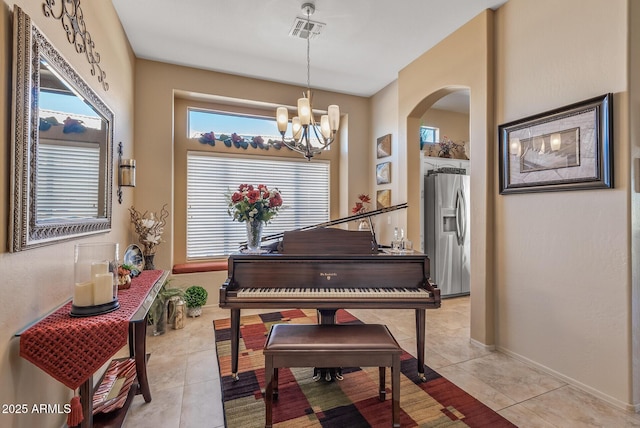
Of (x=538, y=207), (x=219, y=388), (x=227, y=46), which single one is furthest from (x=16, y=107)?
(x=538, y=207)

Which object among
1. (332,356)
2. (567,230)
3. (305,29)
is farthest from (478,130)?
(332,356)

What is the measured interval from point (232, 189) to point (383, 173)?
243cm

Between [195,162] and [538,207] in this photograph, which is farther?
[195,162]

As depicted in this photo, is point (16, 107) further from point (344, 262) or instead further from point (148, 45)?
point (148, 45)

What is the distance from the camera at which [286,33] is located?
3242 mm

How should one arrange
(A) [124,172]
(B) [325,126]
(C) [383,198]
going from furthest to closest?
(C) [383,198] → (B) [325,126] → (A) [124,172]

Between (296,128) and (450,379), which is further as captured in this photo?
(296,128)

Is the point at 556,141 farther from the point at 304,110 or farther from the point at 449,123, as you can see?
the point at 449,123

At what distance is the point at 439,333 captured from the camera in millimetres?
3197

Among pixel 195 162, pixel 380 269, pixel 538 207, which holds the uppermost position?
pixel 195 162

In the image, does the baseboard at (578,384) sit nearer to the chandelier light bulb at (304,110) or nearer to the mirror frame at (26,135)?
the chandelier light bulb at (304,110)

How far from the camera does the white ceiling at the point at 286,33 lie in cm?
281

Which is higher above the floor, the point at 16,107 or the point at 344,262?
the point at 16,107

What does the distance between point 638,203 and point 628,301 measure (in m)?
0.67
